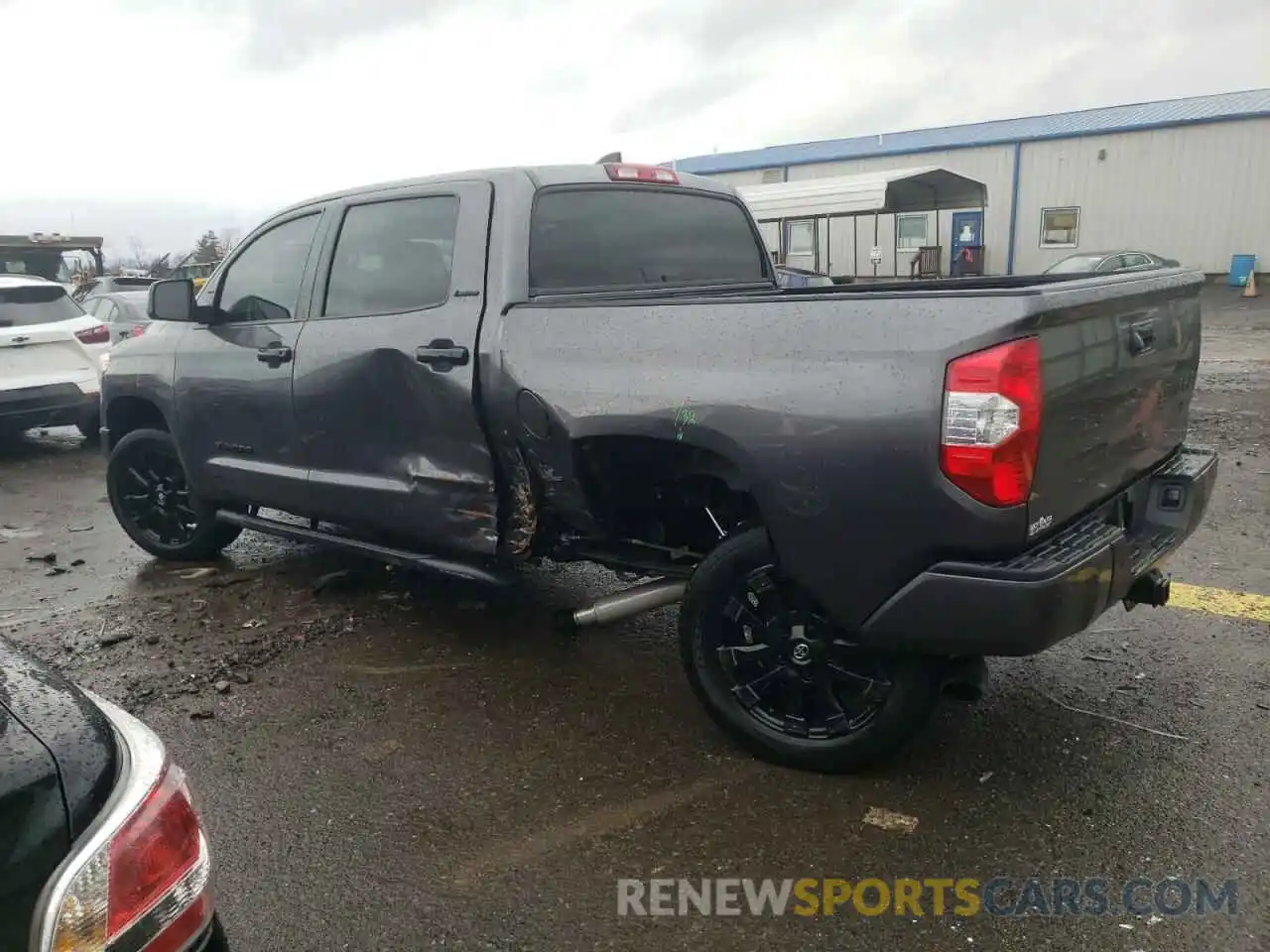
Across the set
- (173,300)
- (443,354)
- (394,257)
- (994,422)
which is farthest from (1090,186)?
(994,422)

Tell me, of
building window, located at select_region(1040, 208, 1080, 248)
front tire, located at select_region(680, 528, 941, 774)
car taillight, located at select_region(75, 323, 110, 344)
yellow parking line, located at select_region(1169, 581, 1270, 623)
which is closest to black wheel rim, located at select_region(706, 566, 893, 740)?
front tire, located at select_region(680, 528, 941, 774)

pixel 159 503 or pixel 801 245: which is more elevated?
pixel 801 245

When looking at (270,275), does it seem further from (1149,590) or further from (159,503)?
(1149,590)

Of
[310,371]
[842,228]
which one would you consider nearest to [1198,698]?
[310,371]

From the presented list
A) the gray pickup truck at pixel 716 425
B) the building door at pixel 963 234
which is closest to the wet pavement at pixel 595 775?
the gray pickup truck at pixel 716 425

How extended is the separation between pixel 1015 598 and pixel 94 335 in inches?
357

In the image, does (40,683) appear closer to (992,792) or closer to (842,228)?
(992,792)

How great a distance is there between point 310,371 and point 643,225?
5.22 ft

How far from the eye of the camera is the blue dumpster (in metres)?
22.4

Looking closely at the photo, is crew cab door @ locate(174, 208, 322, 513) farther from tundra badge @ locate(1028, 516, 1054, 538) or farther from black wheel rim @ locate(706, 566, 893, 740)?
tundra badge @ locate(1028, 516, 1054, 538)

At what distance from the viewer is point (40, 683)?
5.36ft

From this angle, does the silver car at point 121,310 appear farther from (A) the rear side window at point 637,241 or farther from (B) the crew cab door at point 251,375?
(A) the rear side window at point 637,241

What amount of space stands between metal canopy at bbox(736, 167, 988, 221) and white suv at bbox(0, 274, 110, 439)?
12.2 metres

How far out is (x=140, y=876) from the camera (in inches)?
56.7
